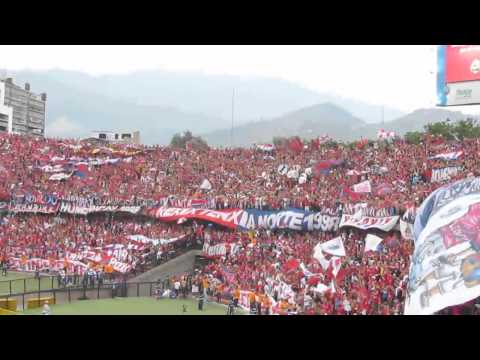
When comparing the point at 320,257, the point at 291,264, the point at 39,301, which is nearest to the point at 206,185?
the point at 291,264

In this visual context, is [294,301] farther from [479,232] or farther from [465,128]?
[465,128]

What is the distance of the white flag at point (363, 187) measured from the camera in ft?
74.7

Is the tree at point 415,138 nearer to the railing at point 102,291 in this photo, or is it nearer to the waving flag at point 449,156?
the waving flag at point 449,156

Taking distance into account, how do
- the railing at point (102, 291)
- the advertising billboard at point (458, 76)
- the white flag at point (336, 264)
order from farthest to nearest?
the advertising billboard at point (458, 76) < the railing at point (102, 291) < the white flag at point (336, 264)

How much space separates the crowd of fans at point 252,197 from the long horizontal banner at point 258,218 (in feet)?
1.08

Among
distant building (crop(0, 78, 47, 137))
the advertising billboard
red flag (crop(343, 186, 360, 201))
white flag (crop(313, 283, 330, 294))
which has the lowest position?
white flag (crop(313, 283, 330, 294))

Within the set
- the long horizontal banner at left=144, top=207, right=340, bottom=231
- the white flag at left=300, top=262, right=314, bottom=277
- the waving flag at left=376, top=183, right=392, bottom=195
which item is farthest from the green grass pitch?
the waving flag at left=376, top=183, right=392, bottom=195

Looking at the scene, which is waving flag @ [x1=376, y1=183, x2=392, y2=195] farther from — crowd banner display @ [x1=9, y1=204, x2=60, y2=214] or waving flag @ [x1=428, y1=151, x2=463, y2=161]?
crowd banner display @ [x1=9, y1=204, x2=60, y2=214]

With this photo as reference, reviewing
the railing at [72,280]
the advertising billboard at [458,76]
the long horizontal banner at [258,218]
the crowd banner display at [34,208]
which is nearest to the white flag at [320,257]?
the long horizontal banner at [258,218]

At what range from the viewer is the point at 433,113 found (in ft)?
634

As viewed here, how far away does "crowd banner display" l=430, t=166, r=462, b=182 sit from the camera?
72.3 ft

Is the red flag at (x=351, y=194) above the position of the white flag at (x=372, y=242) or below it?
above

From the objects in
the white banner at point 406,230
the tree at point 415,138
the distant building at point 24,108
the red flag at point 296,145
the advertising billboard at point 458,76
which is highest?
the distant building at point 24,108

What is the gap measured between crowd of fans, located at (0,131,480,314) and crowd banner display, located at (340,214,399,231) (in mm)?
301
